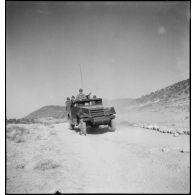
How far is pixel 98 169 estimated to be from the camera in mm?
5293

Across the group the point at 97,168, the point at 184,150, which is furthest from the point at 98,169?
the point at 184,150

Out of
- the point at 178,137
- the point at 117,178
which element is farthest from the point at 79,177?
the point at 178,137

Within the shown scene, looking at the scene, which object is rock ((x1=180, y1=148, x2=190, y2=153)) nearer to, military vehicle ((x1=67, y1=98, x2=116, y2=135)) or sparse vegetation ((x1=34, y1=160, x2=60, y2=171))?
sparse vegetation ((x1=34, y1=160, x2=60, y2=171))

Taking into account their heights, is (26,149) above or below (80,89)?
below

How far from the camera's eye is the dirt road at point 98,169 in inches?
167

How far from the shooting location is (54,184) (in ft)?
14.4

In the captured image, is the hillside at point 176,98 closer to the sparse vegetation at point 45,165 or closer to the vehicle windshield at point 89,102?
the vehicle windshield at point 89,102

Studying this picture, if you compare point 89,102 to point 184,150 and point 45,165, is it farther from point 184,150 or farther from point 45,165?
point 45,165

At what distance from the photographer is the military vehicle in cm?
1112

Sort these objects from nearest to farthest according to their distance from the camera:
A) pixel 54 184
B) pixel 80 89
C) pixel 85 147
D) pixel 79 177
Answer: pixel 54 184 → pixel 79 177 → pixel 85 147 → pixel 80 89

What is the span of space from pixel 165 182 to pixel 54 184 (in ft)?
8.73

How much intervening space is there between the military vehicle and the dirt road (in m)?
3.37

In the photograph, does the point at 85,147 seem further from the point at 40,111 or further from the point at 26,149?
the point at 40,111

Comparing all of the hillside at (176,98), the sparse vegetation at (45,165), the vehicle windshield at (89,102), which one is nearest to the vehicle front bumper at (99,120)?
the vehicle windshield at (89,102)
